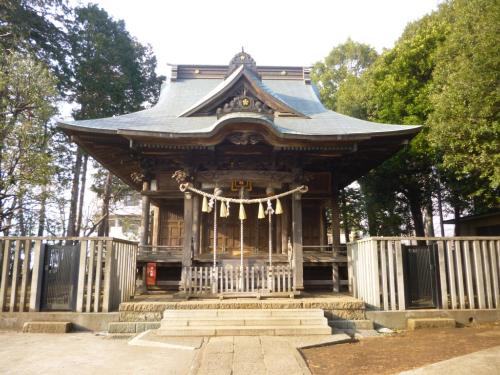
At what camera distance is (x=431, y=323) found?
800 centimetres

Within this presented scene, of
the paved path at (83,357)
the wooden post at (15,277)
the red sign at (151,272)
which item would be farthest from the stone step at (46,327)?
the red sign at (151,272)

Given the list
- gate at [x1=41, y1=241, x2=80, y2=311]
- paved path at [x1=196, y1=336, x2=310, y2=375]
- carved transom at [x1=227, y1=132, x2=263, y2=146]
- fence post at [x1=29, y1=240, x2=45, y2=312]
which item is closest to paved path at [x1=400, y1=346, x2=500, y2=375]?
paved path at [x1=196, y1=336, x2=310, y2=375]

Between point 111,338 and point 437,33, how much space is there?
17.6m

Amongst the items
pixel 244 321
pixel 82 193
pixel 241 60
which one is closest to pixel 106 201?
pixel 82 193

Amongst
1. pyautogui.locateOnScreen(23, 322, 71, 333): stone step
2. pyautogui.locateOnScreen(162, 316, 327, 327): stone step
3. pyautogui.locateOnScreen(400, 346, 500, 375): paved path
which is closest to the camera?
pyautogui.locateOnScreen(400, 346, 500, 375): paved path

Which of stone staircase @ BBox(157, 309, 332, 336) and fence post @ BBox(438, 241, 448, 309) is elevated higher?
fence post @ BBox(438, 241, 448, 309)

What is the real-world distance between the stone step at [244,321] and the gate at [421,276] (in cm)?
241

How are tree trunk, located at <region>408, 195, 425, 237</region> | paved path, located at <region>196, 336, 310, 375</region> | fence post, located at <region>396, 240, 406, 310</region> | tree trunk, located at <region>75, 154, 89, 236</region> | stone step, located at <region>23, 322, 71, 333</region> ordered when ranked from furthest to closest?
1. tree trunk, located at <region>75, 154, 89, 236</region>
2. tree trunk, located at <region>408, 195, 425, 237</region>
3. fence post, located at <region>396, 240, 406, 310</region>
4. stone step, located at <region>23, 322, 71, 333</region>
5. paved path, located at <region>196, 336, 310, 375</region>

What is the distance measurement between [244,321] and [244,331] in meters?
0.30

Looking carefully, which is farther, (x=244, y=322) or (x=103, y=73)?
(x=103, y=73)

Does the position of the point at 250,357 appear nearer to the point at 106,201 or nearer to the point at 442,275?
the point at 442,275

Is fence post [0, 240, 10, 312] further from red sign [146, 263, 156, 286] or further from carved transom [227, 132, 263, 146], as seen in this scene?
carved transom [227, 132, 263, 146]

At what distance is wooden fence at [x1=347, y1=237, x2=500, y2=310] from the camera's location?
8359mm

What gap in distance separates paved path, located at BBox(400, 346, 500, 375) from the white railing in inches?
165
